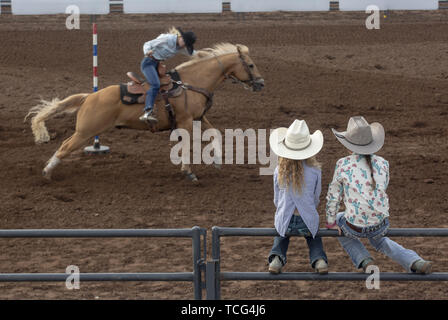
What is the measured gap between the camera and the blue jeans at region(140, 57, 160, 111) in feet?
32.6

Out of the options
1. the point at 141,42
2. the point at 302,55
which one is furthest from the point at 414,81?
the point at 141,42

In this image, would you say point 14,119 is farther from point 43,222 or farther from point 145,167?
point 43,222

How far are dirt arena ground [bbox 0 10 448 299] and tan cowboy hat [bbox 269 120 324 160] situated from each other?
5.64 ft

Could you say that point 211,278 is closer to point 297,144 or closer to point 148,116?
point 297,144

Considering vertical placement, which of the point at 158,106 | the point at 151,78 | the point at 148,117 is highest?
the point at 151,78

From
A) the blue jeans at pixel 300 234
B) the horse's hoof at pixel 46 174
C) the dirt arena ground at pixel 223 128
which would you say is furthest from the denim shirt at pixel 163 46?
the blue jeans at pixel 300 234

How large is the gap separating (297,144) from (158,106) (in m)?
5.07

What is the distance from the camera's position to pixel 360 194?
5.30m

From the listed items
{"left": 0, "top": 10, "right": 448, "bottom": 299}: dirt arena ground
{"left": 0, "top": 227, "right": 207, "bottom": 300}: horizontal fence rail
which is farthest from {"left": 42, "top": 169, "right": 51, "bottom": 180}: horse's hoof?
{"left": 0, "top": 227, "right": 207, "bottom": 300}: horizontal fence rail

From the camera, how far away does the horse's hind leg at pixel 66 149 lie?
403 inches

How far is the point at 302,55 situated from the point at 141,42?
164 inches

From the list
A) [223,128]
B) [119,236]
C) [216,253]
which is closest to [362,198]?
[216,253]

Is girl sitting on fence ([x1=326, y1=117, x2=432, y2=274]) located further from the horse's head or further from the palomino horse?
the horse's head

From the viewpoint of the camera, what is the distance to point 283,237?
5.38m
